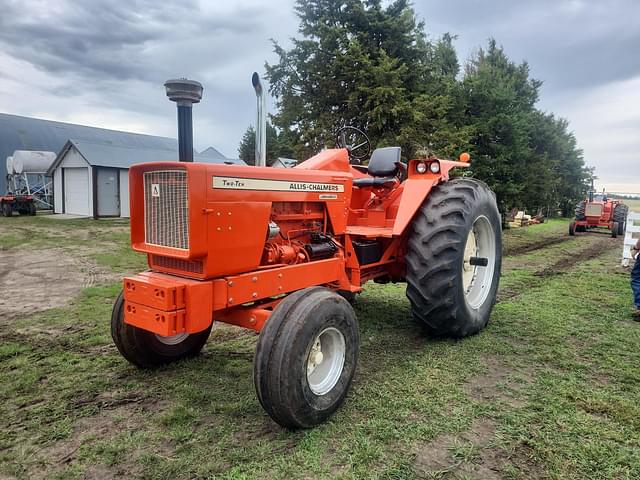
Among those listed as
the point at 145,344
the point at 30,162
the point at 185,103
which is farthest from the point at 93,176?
the point at 185,103

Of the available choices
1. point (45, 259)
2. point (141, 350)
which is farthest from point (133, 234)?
point (45, 259)

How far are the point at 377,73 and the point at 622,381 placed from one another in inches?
440

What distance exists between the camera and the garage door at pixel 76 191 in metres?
21.6

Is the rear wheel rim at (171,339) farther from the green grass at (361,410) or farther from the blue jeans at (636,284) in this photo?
the blue jeans at (636,284)

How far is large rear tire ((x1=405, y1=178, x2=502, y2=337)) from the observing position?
3.84 metres

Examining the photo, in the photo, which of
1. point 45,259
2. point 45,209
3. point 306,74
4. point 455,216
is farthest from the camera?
point 45,209

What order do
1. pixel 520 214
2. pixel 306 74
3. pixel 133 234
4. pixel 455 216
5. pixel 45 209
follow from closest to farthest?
pixel 133 234, pixel 455 216, pixel 306 74, pixel 520 214, pixel 45 209

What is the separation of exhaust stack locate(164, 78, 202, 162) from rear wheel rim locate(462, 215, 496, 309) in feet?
9.72

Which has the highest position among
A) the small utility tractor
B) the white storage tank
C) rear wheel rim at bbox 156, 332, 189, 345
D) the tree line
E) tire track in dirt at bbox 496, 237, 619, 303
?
the tree line

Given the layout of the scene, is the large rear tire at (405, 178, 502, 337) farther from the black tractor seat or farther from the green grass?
the black tractor seat

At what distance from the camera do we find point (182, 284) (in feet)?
8.97

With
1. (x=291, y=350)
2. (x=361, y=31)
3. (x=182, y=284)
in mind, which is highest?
(x=361, y=31)

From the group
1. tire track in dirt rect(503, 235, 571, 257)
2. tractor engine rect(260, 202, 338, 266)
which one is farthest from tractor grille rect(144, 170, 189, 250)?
tire track in dirt rect(503, 235, 571, 257)

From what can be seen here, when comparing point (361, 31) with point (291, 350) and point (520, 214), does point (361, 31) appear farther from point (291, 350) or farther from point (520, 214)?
point (291, 350)
